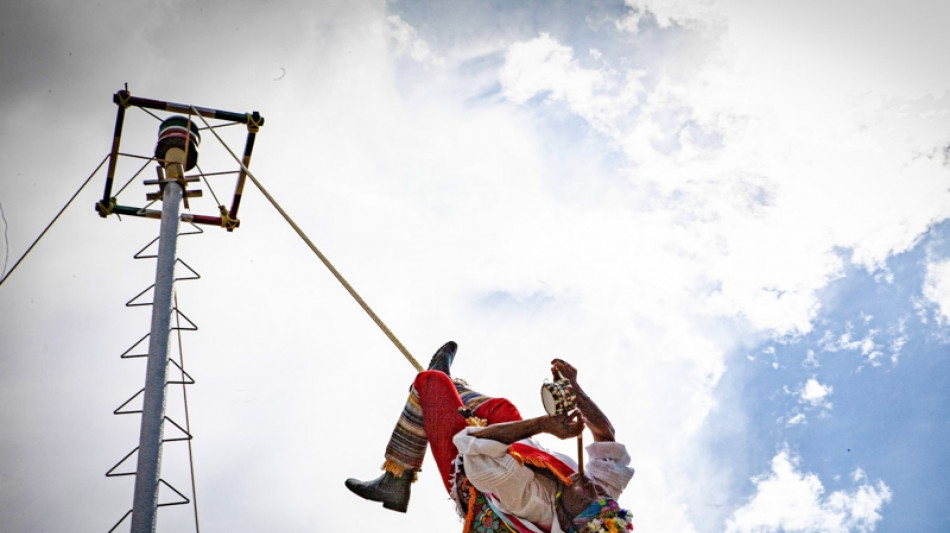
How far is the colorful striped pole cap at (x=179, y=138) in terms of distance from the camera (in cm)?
698

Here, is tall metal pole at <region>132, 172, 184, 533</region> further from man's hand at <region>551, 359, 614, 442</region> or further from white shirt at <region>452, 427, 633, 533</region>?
man's hand at <region>551, 359, 614, 442</region>

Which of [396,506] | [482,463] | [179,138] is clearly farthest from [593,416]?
[179,138]

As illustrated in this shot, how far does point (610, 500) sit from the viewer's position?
463 centimetres

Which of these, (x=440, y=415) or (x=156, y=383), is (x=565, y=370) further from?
(x=156, y=383)

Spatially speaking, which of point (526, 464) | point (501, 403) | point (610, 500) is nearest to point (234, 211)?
point (501, 403)

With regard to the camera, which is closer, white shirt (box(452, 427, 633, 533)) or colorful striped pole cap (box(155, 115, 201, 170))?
white shirt (box(452, 427, 633, 533))

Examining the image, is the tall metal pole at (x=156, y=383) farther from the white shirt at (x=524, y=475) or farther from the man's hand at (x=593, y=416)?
the man's hand at (x=593, y=416)

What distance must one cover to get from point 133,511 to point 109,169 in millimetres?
3618

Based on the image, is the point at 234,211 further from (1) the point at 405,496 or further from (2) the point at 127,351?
(1) the point at 405,496

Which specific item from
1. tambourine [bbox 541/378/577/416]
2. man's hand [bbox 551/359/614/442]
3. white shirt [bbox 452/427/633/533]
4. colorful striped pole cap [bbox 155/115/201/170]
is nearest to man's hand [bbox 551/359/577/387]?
man's hand [bbox 551/359/614/442]

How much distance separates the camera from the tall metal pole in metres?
5.18

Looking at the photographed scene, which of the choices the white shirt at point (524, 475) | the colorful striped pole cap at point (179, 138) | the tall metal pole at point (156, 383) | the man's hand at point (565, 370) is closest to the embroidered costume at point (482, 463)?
the white shirt at point (524, 475)

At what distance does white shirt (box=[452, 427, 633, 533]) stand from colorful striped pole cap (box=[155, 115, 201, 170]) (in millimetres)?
4182

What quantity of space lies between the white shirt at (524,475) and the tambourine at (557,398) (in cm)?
43
